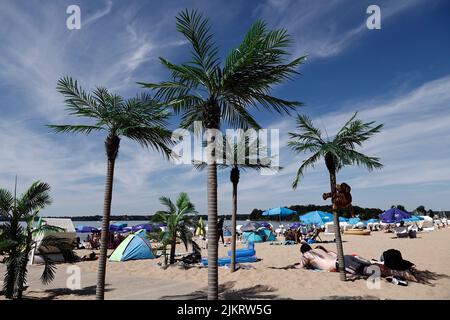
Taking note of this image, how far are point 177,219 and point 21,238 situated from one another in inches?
304

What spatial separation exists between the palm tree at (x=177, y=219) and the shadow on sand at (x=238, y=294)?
18.2 feet

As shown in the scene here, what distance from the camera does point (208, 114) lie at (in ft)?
26.4

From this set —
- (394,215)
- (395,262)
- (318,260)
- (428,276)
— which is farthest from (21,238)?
(394,215)

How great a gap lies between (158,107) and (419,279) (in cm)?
1067

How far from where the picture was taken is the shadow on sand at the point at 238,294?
9953 millimetres

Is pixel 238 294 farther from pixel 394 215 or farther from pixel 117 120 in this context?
pixel 394 215

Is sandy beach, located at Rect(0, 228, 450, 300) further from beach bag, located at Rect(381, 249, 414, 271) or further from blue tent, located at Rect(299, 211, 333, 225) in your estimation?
blue tent, located at Rect(299, 211, 333, 225)

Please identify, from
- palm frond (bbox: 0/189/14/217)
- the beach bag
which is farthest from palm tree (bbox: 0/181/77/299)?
the beach bag

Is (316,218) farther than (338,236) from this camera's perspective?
Yes

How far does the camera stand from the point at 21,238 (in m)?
10.3

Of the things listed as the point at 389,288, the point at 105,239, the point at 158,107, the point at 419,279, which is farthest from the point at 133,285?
the point at 419,279

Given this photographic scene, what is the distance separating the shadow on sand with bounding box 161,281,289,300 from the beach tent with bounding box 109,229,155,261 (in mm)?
9609

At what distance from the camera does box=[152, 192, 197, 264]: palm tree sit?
16766 millimetres

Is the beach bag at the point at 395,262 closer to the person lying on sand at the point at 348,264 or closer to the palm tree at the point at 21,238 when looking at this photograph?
the person lying on sand at the point at 348,264
